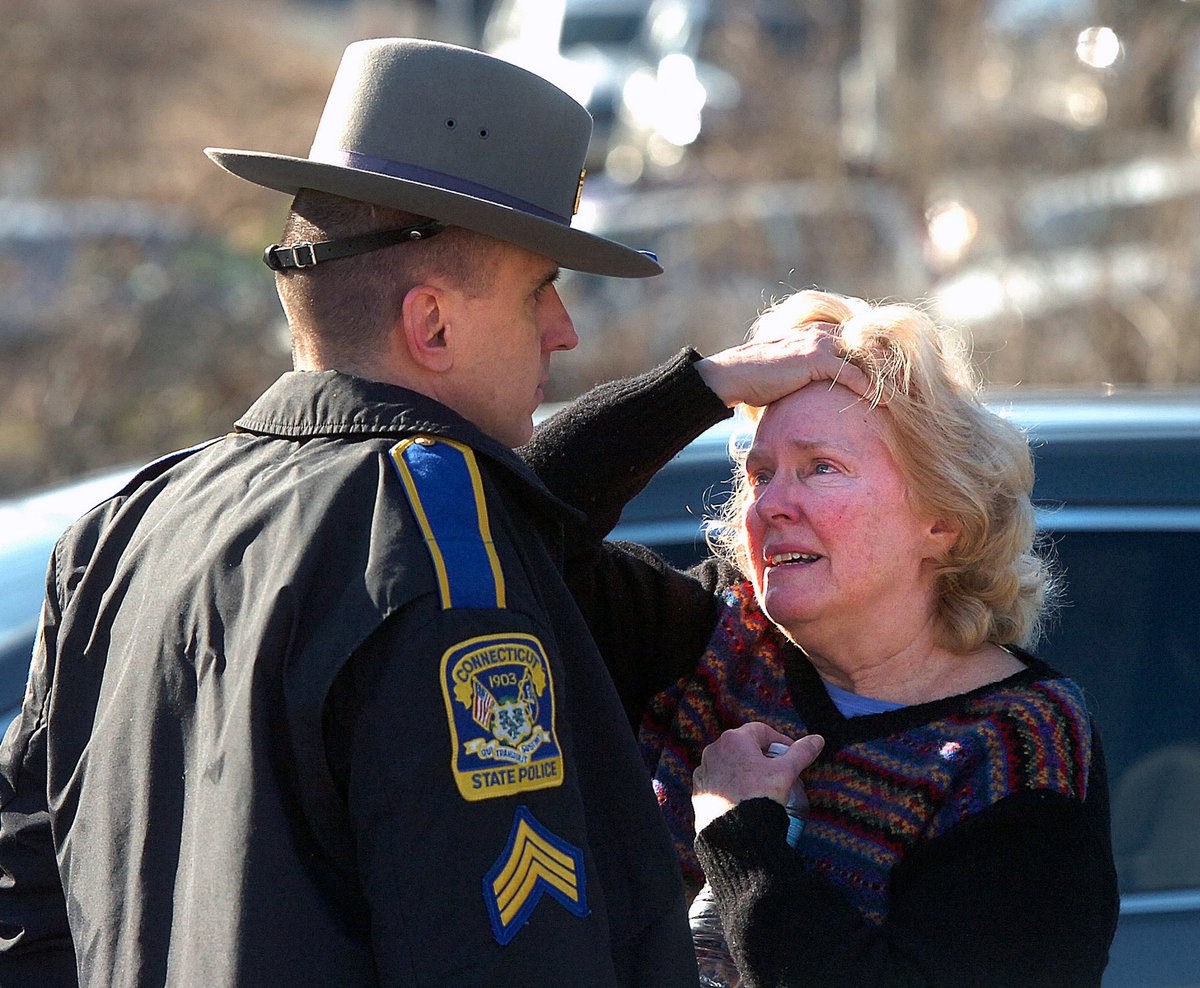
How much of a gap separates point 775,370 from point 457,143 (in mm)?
693

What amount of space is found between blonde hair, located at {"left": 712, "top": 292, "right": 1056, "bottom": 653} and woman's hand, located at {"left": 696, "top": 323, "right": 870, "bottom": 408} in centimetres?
3

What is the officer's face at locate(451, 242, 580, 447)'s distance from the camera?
68.1 inches

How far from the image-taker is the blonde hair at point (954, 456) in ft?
7.48

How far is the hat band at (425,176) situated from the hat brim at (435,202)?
0.10ft

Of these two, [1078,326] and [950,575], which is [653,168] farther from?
[950,575]

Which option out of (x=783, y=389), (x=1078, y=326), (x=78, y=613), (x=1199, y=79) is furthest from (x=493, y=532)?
(x=1199, y=79)

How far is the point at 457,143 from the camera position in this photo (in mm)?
1772

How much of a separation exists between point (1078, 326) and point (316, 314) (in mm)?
6388

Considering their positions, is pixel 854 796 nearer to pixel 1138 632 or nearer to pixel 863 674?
pixel 863 674

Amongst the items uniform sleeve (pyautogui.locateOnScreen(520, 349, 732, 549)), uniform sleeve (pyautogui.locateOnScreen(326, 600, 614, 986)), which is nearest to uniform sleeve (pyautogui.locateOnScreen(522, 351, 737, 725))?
uniform sleeve (pyautogui.locateOnScreen(520, 349, 732, 549))

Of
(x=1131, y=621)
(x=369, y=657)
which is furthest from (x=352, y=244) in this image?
(x=1131, y=621)

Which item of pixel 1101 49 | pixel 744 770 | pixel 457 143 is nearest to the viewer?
pixel 457 143

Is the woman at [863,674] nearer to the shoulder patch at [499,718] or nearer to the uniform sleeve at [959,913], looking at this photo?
the uniform sleeve at [959,913]

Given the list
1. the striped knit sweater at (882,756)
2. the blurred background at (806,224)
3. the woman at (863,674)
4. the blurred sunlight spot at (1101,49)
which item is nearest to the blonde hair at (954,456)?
the woman at (863,674)
